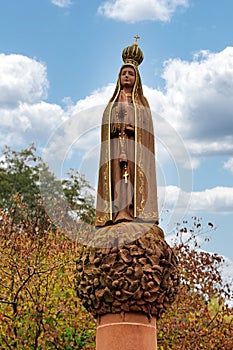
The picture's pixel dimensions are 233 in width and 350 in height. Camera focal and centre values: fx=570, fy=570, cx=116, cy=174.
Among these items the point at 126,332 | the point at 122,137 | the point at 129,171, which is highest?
the point at 122,137

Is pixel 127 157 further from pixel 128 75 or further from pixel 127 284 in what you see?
pixel 127 284

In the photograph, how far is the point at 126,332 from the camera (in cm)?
686

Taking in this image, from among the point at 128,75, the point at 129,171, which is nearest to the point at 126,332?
the point at 129,171

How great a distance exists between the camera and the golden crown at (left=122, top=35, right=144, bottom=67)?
8570 millimetres

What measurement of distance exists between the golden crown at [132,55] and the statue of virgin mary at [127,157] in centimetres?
2

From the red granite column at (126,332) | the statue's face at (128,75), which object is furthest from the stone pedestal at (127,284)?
the statue's face at (128,75)

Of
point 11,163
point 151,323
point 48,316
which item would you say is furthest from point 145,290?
point 11,163

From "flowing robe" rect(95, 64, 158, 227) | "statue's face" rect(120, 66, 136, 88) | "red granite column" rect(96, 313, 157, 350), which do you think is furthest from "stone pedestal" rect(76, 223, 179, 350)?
"statue's face" rect(120, 66, 136, 88)

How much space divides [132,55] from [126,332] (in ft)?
13.4

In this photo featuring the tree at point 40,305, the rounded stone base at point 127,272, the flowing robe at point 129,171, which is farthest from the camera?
the tree at point 40,305

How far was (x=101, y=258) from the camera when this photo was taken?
7.14 metres

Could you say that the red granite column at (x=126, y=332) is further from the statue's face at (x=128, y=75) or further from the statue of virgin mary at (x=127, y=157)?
the statue's face at (x=128, y=75)

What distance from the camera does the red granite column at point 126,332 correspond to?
680 cm

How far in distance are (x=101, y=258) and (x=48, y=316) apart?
5.93 m
